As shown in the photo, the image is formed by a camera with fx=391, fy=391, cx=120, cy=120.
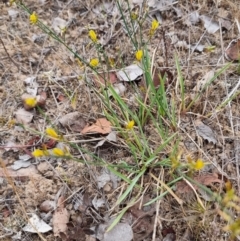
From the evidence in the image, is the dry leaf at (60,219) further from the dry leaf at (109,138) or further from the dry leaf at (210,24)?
the dry leaf at (210,24)

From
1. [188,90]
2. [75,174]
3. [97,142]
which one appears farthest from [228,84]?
[75,174]

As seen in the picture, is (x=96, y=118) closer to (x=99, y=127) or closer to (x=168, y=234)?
(x=99, y=127)

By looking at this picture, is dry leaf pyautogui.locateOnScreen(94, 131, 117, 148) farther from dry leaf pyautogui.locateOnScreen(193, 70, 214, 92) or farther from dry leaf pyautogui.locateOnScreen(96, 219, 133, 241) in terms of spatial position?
dry leaf pyautogui.locateOnScreen(193, 70, 214, 92)

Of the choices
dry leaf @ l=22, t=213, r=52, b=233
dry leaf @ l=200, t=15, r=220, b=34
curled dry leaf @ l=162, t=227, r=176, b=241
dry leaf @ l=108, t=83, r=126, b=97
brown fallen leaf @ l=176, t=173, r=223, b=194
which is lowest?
curled dry leaf @ l=162, t=227, r=176, b=241

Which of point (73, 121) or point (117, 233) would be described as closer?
point (117, 233)

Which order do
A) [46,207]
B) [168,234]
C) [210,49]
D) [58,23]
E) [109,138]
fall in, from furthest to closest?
[58,23] → [210,49] → [109,138] → [46,207] → [168,234]

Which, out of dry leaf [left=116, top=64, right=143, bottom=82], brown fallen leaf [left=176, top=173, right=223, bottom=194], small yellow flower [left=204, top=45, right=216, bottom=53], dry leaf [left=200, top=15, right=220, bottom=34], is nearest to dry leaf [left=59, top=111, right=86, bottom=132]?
dry leaf [left=116, top=64, right=143, bottom=82]

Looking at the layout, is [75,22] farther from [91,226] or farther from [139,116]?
[91,226]

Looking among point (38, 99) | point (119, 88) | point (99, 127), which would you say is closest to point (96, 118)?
point (99, 127)
